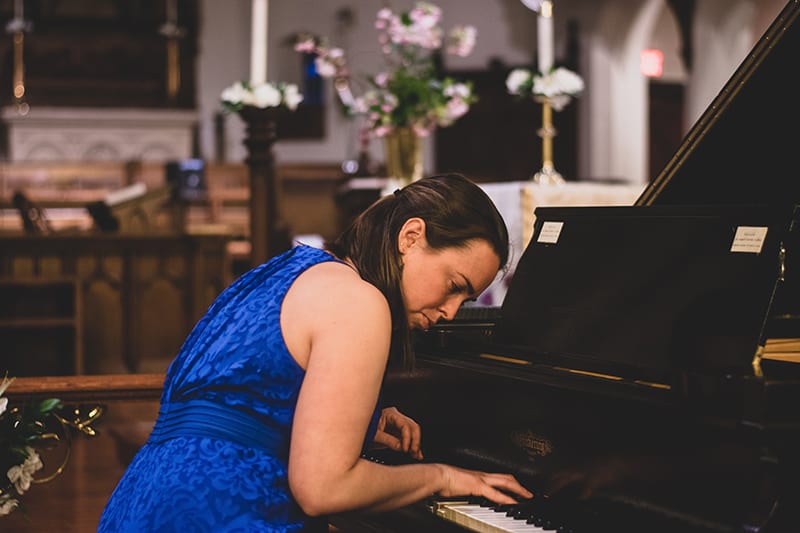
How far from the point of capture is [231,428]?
195 centimetres

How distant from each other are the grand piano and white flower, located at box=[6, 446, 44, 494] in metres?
0.81

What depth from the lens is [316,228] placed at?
1248cm

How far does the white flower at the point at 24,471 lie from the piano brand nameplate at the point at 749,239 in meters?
1.75

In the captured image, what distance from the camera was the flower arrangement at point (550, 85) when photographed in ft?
17.5

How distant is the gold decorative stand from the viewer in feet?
17.5

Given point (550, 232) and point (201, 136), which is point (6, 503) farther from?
point (201, 136)

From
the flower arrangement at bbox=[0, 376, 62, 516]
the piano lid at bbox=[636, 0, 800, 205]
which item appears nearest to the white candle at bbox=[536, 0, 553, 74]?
the piano lid at bbox=[636, 0, 800, 205]

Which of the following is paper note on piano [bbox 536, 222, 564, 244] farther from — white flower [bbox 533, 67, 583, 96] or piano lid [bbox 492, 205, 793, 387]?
white flower [bbox 533, 67, 583, 96]

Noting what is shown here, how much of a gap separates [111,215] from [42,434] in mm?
5125

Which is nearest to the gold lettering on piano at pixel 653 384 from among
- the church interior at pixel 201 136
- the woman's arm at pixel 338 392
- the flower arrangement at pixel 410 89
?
the woman's arm at pixel 338 392

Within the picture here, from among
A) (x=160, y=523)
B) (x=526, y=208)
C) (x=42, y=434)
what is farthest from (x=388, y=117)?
(x=160, y=523)

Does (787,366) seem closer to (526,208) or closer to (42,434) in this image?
(42,434)

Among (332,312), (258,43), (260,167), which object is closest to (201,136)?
(260,167)

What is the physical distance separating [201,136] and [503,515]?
41.6 ft
